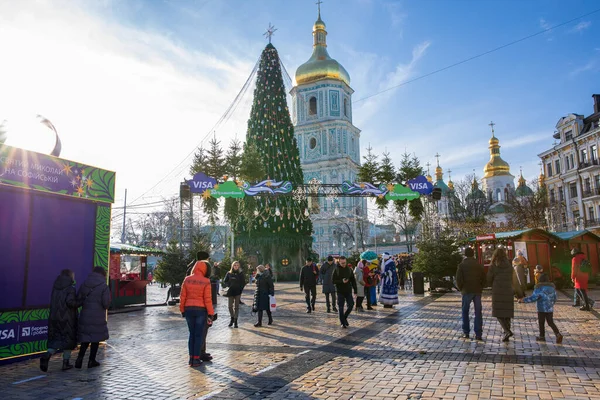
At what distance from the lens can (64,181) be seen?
9344mm

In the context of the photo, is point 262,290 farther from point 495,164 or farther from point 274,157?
point 495,164

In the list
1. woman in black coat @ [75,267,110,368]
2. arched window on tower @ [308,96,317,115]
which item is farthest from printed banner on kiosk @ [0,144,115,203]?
arched window on tower @ [308,96,317,115]

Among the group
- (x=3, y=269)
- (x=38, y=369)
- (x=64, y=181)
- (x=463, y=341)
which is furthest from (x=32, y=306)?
(x=463, y=341)

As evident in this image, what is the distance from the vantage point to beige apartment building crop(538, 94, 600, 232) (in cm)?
4547

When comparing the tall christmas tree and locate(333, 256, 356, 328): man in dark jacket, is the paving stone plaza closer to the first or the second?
locate(333, 256, 356, 328): man in dark jacket

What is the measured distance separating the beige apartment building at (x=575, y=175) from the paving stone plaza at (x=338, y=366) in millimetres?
41068

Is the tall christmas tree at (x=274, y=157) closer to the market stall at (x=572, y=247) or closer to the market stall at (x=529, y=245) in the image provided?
the market stall at (x=529, y=245)

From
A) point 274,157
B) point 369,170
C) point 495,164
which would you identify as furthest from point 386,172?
point 495,164

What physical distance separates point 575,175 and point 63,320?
173 feet

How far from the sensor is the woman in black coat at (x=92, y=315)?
7352mm

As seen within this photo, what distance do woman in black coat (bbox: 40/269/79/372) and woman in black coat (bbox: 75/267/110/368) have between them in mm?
135

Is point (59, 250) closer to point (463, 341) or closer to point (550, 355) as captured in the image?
point (463, 341)

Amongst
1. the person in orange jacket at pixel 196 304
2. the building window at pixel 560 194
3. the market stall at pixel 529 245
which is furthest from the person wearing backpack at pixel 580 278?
the building window at pixel 560 194

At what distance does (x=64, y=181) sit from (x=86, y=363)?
378 cm
